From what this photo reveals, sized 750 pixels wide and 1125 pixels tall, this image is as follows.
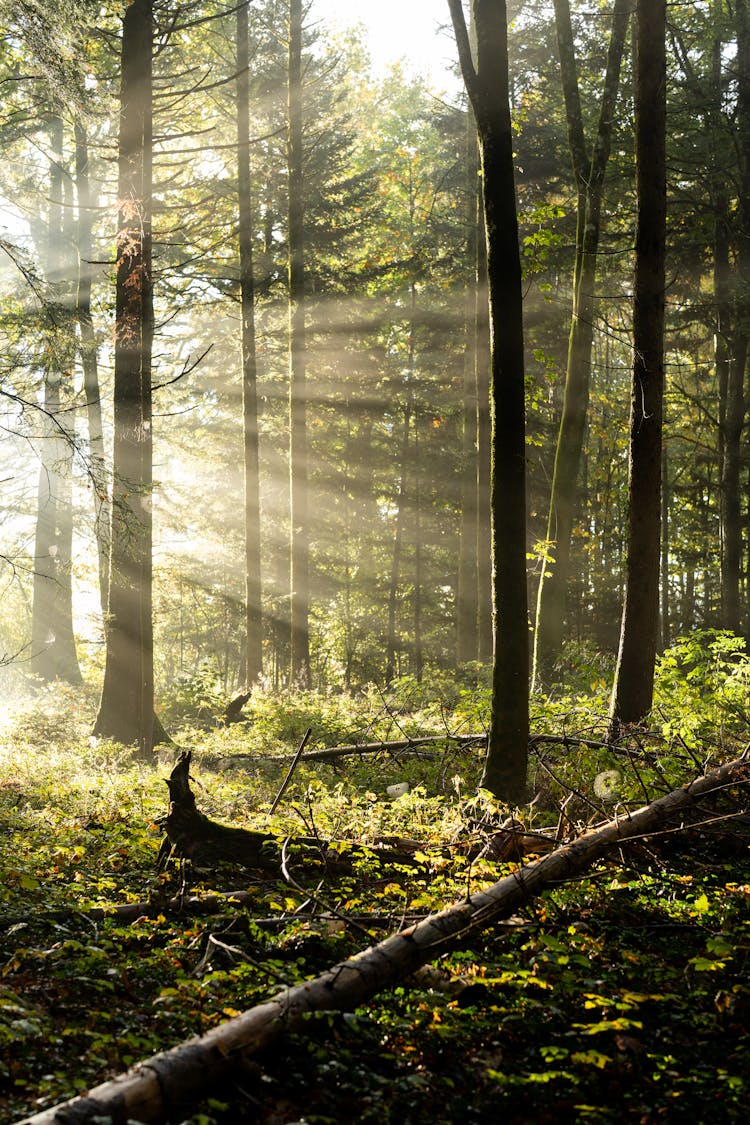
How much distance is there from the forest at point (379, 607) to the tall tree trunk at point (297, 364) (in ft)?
0.36

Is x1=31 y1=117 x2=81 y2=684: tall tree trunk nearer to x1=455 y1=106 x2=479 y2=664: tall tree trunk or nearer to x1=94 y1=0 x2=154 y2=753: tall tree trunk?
x1=455 y1=106 x2=479 y2=664: tall tree trunk

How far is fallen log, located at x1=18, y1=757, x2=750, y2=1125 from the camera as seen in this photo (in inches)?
108

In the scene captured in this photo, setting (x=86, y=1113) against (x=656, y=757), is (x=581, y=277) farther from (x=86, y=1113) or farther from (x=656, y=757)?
(x=86, y=1113)

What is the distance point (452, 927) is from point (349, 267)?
19.9 metres

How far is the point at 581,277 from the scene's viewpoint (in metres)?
13.6

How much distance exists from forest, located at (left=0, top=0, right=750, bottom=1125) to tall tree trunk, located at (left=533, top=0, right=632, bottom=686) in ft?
0.29

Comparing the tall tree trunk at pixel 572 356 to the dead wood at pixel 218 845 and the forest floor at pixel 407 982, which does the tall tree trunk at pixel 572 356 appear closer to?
the forest floor at pixel 407 982

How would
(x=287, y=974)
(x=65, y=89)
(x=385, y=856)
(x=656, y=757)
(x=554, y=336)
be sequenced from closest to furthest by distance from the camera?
(x=287, y=974) → (x=385, y=856) → (x=656, y=757) → (x=65, y=89) → (x=554, y=336)

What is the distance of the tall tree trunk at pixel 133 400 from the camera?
11.9 meters

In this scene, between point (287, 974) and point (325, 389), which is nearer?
point (287, 974)

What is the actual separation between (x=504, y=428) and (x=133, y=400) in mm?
7224

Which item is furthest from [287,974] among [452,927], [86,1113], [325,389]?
[325,389]

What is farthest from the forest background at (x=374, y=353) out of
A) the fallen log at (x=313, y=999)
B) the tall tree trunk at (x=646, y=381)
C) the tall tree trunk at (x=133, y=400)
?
the fallen log at (x=313, y=999)

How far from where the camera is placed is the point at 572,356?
1390cm
